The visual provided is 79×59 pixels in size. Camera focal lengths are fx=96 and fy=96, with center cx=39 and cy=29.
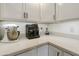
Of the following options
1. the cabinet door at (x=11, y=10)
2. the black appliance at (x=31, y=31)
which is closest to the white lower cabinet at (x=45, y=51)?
the black appliance at (x=31, y=31)

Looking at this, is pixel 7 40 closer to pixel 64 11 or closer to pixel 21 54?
pixel 21 54

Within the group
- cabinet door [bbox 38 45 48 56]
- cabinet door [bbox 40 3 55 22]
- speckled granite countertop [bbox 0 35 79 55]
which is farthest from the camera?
cabinet door [bbox 40 3 55 22]

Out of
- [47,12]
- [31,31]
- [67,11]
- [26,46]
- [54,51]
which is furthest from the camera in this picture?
[47,12]

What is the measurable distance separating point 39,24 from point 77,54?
96 cm

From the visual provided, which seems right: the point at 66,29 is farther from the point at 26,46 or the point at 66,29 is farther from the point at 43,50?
the point at 26,46

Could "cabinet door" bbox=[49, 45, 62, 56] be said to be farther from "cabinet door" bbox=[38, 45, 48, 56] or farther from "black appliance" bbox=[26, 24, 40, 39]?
"black appliance" bbox=[26, 24, 40, 39]

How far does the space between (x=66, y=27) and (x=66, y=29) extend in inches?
1.5

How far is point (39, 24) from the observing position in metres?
1.79

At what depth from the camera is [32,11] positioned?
5.67 feet

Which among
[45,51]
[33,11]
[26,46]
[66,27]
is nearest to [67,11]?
[66,27]

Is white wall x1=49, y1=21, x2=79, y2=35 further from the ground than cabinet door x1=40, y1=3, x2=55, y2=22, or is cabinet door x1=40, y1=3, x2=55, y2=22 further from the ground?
cabinet door x1=40, y1=3, x2=55, y2=22

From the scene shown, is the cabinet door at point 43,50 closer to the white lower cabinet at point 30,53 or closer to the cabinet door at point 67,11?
the white lower cabinet at point 30,53

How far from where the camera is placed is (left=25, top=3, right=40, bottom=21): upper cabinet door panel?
1691mm

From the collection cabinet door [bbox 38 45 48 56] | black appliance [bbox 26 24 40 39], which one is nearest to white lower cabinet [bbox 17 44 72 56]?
cabinet door [bbox 38 45 48 56]
